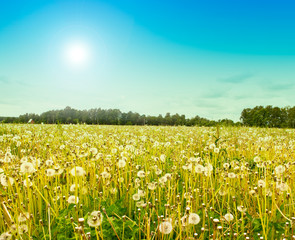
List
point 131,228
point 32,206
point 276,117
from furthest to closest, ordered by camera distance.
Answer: point 276,117, point 32,206, point 131,228

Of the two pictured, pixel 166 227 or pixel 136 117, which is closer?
pixel 166 227

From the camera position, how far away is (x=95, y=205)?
2.43 metres

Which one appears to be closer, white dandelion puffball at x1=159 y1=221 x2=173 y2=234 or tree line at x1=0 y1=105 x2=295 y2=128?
white dandelion puffball at x1=159 y1=221 x2=173 y2=234

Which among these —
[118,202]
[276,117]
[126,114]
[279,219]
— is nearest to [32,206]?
[118,202]

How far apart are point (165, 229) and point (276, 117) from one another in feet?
276

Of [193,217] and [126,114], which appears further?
[126,114]

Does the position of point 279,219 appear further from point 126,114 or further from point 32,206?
point 126,114

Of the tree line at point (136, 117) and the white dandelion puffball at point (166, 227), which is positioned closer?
the white dandelion puffball at point (166, 227)

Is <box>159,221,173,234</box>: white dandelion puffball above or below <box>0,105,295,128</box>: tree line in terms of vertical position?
below

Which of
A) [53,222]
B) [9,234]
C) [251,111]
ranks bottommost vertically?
[53,222]

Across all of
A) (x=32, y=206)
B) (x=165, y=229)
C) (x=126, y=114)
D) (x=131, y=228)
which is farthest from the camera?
(x=126, y=114)

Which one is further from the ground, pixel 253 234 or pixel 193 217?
pixel 193 217

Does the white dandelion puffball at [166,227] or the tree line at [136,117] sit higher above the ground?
the tree line at [136,117]

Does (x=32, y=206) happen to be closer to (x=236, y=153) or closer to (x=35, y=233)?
(x=35, y=233)
